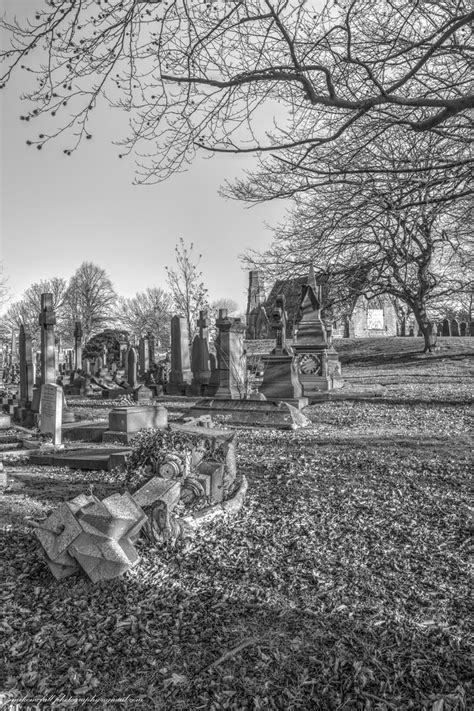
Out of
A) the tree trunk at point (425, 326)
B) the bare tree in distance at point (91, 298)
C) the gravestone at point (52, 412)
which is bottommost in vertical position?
the gravestone at point (52, 412)

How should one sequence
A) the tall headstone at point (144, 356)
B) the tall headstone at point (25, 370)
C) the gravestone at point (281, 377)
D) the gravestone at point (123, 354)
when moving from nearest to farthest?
the gravestone at point (281, 377)
the tall headstone at point (25, 370)
the tall headstone at point (144, 356)
the gravestone at point (123, 354)

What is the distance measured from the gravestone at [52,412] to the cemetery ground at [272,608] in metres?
2.51

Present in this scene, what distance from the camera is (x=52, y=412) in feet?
26.8

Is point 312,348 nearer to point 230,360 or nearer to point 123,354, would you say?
point 230,360

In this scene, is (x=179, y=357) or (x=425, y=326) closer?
(x=179, y=357)

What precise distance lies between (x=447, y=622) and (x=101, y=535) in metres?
2.15

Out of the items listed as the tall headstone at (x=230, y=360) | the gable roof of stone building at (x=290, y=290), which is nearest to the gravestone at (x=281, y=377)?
the tall headstone at (x=230, y=360)

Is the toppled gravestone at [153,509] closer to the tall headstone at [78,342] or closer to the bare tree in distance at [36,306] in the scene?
the tall headstone at [78,342]

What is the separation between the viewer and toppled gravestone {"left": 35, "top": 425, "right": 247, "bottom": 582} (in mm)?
3221

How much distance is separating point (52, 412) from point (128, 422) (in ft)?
4.17

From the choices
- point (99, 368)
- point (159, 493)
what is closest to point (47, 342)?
point (159, 493)

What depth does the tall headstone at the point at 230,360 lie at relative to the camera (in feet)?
43.8

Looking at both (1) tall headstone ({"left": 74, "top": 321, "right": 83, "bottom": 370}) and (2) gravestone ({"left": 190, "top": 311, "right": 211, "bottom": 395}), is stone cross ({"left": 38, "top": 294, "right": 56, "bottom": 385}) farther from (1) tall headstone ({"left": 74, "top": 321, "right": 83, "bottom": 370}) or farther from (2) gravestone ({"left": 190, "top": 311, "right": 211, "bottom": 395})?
(1) tall headstone ({"left": 74, "top": 321, "right": 83, "bottom": 370})

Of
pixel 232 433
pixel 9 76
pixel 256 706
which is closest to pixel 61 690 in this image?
pixel 256 706
